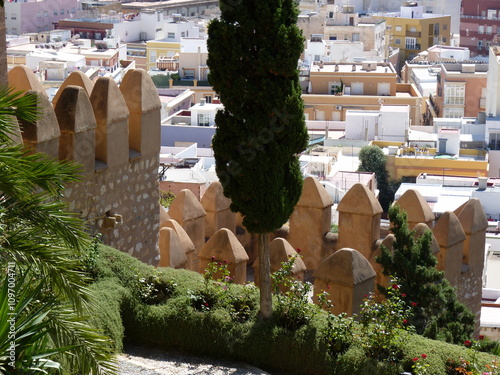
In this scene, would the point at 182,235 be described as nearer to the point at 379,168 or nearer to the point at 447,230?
the point at 447,230

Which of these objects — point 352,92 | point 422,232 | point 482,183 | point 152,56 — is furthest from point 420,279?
point 152,56

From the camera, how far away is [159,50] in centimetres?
7250

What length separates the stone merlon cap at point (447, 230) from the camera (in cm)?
992

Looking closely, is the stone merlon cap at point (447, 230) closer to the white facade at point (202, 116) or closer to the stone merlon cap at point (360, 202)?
the stone merlon cap at point (360, 202)

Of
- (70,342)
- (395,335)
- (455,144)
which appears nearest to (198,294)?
Result: (395,335)

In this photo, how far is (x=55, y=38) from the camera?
70875mm

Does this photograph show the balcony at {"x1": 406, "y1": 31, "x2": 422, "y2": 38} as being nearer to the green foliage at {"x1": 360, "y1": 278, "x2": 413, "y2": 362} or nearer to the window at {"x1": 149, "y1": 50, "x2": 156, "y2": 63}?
the window at {"x1": 149, "y1": 50, "x2": 156, "y2": 63}

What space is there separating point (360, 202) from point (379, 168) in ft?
109

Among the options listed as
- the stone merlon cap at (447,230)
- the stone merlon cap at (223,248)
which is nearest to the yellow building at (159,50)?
the stone merlon cap at (447,230)

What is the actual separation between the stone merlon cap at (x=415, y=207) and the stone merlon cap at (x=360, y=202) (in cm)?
37

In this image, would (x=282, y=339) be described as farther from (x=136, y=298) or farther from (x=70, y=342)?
(x=70, y=342)

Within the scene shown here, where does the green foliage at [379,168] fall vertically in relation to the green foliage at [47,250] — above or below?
below

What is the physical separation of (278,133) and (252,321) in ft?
4.41

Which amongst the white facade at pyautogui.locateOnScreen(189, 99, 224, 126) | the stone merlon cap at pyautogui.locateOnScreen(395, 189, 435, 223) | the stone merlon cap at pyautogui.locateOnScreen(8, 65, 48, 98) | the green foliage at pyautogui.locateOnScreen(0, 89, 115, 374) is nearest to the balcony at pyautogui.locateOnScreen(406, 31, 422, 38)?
the white facade at pyautogui.locateOnScreen(189, 99, 224, 126)
